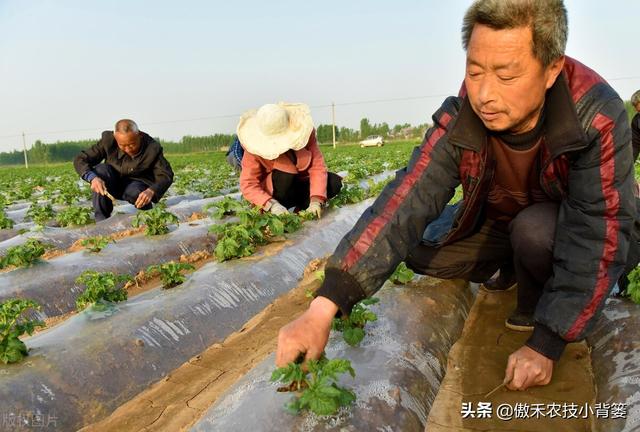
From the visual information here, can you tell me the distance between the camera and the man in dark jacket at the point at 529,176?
1.75 m

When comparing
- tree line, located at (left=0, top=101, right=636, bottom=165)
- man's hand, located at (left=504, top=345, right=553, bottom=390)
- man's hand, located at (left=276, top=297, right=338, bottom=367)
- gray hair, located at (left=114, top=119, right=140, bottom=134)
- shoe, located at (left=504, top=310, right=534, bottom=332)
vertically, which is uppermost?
gray hair, located at (left=114, top=119, right=140, bottom=134)

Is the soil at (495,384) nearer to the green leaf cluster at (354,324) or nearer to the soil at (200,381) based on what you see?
the green leaf cluster at (354,324)

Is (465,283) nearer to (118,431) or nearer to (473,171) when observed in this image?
(473,171)

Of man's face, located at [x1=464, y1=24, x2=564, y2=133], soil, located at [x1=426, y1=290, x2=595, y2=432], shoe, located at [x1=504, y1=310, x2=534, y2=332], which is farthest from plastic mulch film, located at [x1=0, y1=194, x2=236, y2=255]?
man's face, located at [x1=464, y1=24, x2=564, y2=133]

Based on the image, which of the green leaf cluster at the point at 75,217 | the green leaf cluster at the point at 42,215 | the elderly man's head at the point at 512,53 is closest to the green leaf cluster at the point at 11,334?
the elderly man's head at the point at 512,53

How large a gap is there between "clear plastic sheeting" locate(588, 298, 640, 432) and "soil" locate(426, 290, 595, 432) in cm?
6

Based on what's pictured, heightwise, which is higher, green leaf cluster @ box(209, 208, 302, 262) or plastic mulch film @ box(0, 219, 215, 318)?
green leaf cluster @ box(209, 208, 302, 262)

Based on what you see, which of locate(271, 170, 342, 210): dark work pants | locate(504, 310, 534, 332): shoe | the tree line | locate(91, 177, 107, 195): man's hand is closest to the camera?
locate(504, 310, 534, 332): shoe

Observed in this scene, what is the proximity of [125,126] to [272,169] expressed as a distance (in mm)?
2070

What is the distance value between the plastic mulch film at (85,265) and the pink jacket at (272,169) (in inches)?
26.5

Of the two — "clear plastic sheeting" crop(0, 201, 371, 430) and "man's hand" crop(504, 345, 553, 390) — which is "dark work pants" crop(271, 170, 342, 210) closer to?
"clear plastic sheeting" crop(0, 201, 371, 430)

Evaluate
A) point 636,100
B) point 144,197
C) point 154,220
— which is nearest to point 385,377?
point 154,220

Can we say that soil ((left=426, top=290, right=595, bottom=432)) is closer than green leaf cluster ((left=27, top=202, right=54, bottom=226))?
Yes

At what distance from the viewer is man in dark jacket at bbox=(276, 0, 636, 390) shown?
1.75 meters
